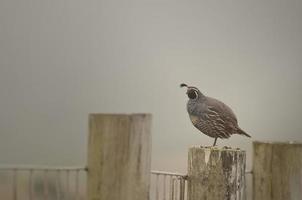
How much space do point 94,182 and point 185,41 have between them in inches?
45.7

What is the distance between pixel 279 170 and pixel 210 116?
12.7 inches

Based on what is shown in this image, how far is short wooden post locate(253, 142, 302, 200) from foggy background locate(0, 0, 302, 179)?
415 millimetres

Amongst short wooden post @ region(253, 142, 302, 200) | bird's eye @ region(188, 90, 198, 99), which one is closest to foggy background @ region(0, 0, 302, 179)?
bird's eye @ region(188, 90, 198, 99)

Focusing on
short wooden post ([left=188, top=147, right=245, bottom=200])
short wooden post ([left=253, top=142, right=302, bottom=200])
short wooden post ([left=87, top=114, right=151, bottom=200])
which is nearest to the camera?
short wooden post ([left=87, top=114, right=151, bottom=200])

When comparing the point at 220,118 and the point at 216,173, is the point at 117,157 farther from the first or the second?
the point at 220,118

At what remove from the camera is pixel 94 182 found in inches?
60.4

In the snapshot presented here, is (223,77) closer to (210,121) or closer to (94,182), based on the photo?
(210,121)

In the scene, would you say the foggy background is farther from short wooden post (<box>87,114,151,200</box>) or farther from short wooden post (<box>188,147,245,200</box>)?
short wooden post (<box>87,114,151,200</box>)

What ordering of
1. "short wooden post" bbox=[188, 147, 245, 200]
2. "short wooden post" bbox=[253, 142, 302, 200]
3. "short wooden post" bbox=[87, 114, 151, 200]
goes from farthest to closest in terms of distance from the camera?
1. "short wooden post" bbox=[253, 142, 302, 200]
2. "short wooden post" bbox=[188, 147, 245, 200]
3. "short wooden post" bbox=[87, 114, 151, 200]

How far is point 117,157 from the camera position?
151 centimetres

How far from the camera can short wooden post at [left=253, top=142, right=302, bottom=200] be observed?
6.88 ft

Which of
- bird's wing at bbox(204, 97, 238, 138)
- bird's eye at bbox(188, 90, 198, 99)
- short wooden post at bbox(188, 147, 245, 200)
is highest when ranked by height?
bird's eye at bbox(188, 90, 198, 99)

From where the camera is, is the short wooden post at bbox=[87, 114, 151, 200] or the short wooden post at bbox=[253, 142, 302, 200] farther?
the short wooden post at bbox=[253, 142, 302, 200]

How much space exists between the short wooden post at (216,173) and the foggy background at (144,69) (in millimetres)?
449
